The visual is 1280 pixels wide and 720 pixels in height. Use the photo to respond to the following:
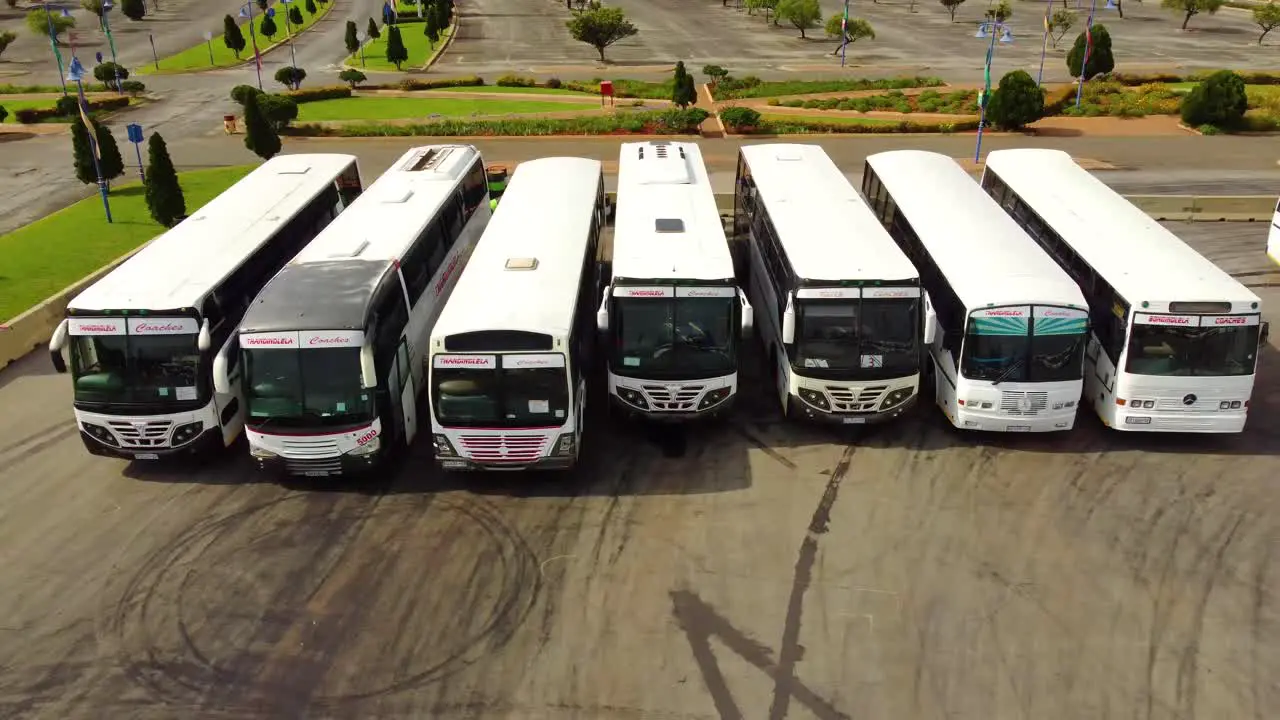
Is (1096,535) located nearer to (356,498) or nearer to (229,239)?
(356,498)

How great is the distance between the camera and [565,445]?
15.1m

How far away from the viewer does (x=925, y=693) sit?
11.4m

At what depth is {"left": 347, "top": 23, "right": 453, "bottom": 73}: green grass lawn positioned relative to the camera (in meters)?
62.6

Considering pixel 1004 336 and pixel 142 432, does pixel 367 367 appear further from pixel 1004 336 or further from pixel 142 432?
pixel 1004 336

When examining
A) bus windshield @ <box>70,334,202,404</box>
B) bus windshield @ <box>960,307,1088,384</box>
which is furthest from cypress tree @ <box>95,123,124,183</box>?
bus windshield @ <box>960,307,1088,384</box>

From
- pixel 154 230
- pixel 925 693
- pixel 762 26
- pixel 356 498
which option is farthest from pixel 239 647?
pixel 762 26

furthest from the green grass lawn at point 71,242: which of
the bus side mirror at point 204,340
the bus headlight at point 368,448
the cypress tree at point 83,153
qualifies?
the bus headlight at point 368,448

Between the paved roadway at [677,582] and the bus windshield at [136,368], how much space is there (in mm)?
1786

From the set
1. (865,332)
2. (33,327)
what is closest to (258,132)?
(33,327)

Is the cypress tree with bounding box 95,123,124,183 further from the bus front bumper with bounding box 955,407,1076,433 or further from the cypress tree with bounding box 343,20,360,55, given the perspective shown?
the cypress tree with bounding box 343,20,360,55

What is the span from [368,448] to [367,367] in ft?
4.77

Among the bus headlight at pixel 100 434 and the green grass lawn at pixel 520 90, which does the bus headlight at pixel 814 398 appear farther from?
the green grass lawn at pixel 520 90

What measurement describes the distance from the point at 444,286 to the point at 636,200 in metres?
4.52

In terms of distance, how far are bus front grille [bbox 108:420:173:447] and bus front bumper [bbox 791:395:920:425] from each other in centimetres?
1085
